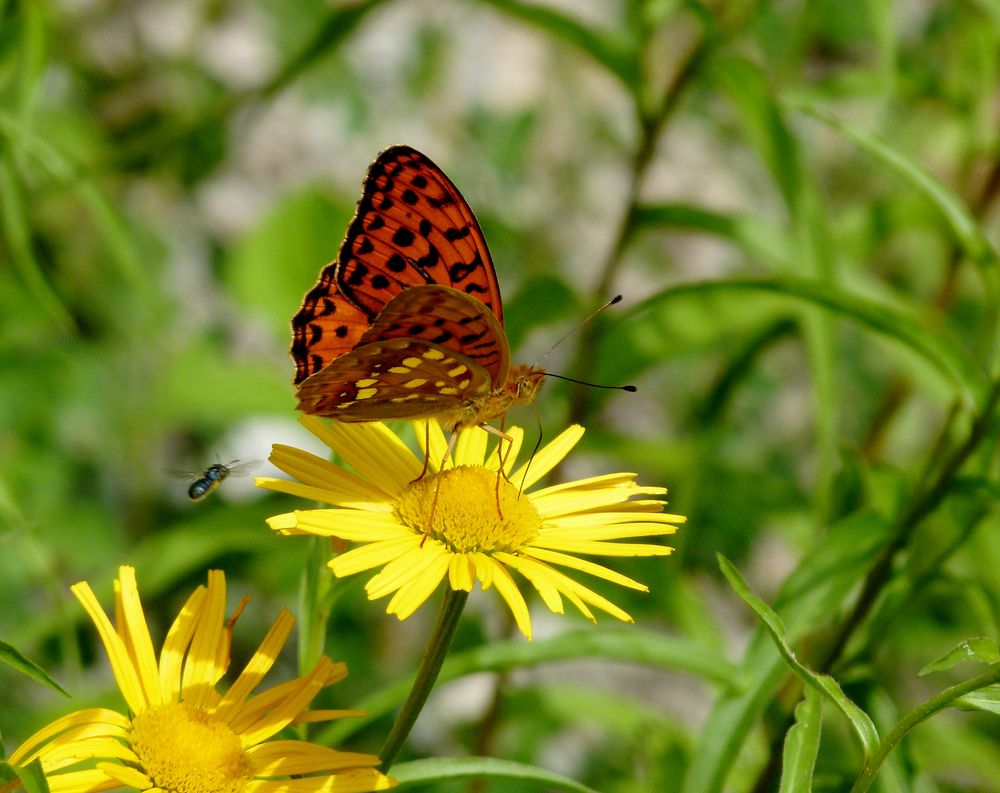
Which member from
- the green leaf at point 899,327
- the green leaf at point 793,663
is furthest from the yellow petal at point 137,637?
the green leaf at point 899,327

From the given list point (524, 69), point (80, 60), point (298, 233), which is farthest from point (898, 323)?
point (524, 69)

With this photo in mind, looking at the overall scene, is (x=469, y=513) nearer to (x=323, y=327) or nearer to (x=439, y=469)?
(x=439, y=469)

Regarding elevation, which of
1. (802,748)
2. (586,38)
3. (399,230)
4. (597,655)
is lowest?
(597,655)

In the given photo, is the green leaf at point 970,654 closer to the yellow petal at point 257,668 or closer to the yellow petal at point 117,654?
the yellow petal at point 257,668

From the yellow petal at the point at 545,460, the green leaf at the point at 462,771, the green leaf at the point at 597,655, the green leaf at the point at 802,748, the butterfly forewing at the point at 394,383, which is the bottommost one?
the green leaf at the point at 597,655

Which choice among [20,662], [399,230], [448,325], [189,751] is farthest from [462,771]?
[399,230]
